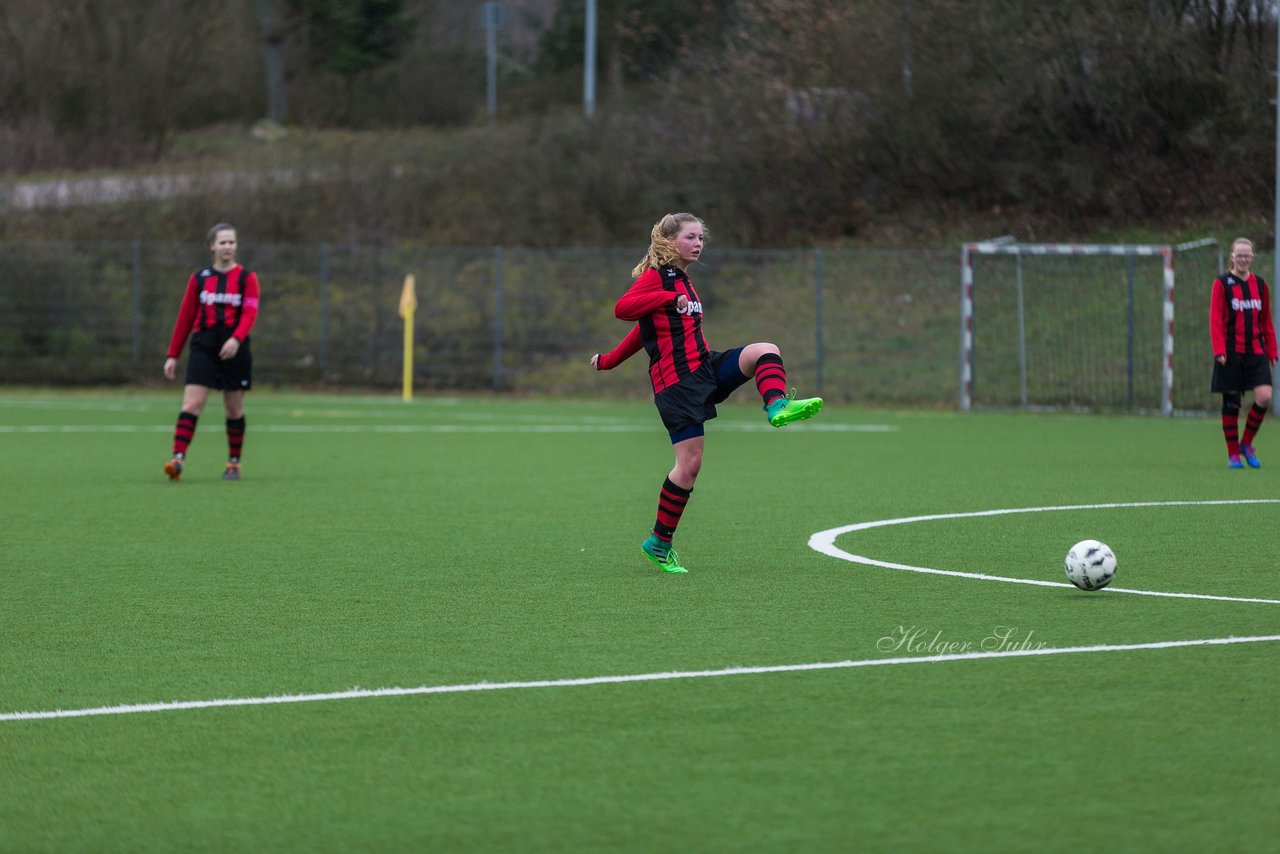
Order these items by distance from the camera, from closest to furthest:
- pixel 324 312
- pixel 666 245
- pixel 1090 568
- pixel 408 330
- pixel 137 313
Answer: pixel 1090 568, pixel 666 245, pixel 408 330, pixel 324 312, pixel 137 313

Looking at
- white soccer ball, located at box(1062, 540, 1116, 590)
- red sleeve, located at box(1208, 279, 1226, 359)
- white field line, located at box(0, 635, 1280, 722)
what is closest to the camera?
white field line, located at box(0, 635, 1280, 722)

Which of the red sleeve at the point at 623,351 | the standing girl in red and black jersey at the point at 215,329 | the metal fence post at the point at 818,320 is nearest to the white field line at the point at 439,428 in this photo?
the metal fence post at the point at 818,320

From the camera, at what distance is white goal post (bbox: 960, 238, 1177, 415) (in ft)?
83.1

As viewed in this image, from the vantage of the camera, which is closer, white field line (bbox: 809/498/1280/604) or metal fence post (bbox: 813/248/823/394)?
white field line (bbox: 809/498/1280/604)

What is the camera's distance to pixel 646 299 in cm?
911

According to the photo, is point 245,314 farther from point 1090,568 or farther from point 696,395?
point 1090,568

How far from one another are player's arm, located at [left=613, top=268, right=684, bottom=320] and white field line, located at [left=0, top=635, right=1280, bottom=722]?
307cm

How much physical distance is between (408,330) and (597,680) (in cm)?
2258

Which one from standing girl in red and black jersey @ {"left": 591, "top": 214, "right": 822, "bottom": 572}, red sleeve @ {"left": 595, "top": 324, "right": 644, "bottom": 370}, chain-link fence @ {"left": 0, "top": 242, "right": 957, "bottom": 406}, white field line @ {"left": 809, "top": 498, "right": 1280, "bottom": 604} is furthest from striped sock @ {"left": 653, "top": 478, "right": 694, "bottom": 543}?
chain-link fence @ {"left": 0, "top": 242, "right": 957, "bottom": 406}

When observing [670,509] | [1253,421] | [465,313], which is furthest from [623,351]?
[465,313]

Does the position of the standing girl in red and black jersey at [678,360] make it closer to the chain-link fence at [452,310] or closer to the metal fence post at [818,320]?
the metal fence post at [818,320]

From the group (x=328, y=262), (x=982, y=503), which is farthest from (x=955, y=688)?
(x=328, y=262)

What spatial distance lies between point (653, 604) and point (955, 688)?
2.24 m

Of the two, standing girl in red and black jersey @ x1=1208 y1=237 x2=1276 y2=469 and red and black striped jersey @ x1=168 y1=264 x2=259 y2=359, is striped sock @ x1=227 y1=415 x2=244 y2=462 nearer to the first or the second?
red and black striped jersey @ x1=168 y1=264 x2=259 y2=359
